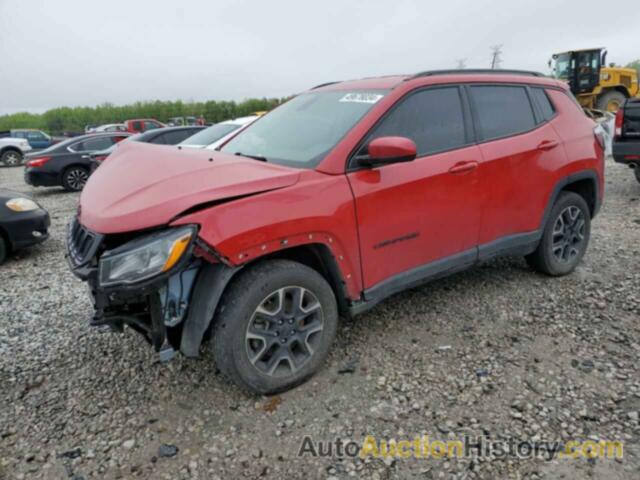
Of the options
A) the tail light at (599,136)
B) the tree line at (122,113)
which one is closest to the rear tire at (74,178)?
the tail light at (599,136)

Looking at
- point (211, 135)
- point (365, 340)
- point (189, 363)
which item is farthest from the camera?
point (211, 135)

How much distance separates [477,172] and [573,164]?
1258mm

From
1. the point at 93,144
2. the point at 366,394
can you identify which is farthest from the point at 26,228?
the point at 93,144

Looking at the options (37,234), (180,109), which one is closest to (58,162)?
(37,234)

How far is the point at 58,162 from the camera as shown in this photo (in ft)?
36.5

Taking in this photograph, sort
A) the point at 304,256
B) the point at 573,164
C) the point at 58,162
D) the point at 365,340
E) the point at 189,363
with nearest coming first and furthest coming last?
the point at 304,256
the point at 189,363
the point at 365,340
the point at 573,164
the point at 58,162

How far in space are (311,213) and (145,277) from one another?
94cm

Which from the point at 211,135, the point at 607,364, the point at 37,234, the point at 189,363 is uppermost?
the point at 211,135

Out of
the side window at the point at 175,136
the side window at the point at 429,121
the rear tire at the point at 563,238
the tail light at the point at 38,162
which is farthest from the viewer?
the tail light at the point at 38,162

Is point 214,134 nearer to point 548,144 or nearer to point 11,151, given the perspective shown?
point 548,144

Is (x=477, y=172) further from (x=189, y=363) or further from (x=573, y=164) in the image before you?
(x=189, y=363)

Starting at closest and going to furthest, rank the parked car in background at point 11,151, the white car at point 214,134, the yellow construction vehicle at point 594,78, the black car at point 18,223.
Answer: the black car at point 18,223, the white car at point 214,134, the yellow construction vehicle at point 594,78, the parked car in background at point 11,151

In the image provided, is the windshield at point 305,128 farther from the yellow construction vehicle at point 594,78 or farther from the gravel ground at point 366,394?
the yellow construction vehicle at point 594,78

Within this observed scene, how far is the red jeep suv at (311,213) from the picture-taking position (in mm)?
2357
